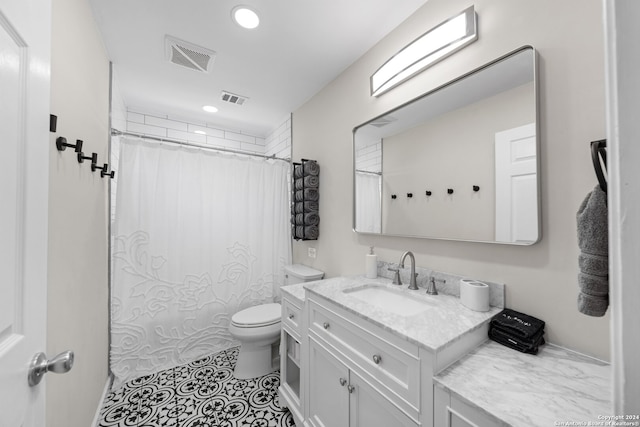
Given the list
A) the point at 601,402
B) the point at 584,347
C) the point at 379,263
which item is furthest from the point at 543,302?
the point at 379,263

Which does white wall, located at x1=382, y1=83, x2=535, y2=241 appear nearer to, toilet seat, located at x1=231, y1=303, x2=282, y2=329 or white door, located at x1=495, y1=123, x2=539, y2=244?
white door, located at x1=495, y1=123, x2=539, y2=244

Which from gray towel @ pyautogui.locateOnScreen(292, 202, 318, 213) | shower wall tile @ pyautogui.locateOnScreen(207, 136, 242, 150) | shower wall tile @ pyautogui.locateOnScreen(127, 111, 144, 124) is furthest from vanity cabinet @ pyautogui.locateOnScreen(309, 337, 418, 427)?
shower wall tile @ pyautogui.locateOnScreen(127, 111, 144, 124)

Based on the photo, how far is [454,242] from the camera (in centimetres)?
122

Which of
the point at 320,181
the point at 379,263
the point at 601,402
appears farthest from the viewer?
the point at 320,181

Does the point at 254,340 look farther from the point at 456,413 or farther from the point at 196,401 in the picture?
the point at 456,413

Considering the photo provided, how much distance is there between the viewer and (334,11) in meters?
1.40

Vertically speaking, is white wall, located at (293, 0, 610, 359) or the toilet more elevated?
white wall, located at (293, 0, 610, 359)

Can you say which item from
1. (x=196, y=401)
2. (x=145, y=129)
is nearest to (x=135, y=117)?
(x=145, y=129)

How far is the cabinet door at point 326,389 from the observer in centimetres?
108

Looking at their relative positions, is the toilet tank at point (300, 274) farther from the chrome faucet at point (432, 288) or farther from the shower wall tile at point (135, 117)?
the shower wall tile at point (135, 117)

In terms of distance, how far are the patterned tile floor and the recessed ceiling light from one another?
7.87 ft

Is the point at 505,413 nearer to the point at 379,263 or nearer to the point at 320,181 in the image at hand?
the point at 379,263

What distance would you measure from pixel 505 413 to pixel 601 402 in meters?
0.27

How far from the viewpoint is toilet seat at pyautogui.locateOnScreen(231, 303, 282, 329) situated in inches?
72.8
